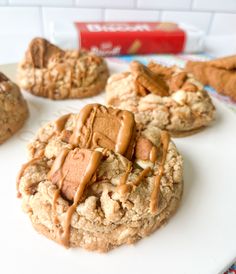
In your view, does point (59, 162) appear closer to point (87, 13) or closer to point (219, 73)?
point (219, 73)

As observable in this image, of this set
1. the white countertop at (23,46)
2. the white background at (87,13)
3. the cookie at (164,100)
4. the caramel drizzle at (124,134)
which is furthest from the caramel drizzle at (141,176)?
the white background at (87,13)

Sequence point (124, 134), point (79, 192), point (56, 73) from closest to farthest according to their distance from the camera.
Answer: point (79, 192) < point (124, 134) < point (56, 73)

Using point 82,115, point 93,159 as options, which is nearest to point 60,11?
point 82,115

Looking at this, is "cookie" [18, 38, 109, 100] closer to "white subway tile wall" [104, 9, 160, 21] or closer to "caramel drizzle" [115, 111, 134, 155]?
"caramel drizzle" [115, 111, 134, 155]

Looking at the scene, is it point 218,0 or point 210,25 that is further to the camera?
point 210,25

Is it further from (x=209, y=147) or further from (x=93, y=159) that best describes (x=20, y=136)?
(x=209, y=147)

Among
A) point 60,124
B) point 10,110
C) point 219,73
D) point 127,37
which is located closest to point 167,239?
point 60,124

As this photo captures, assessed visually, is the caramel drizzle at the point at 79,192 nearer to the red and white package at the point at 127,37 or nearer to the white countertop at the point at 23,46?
the red and white package at the point at 127,37
